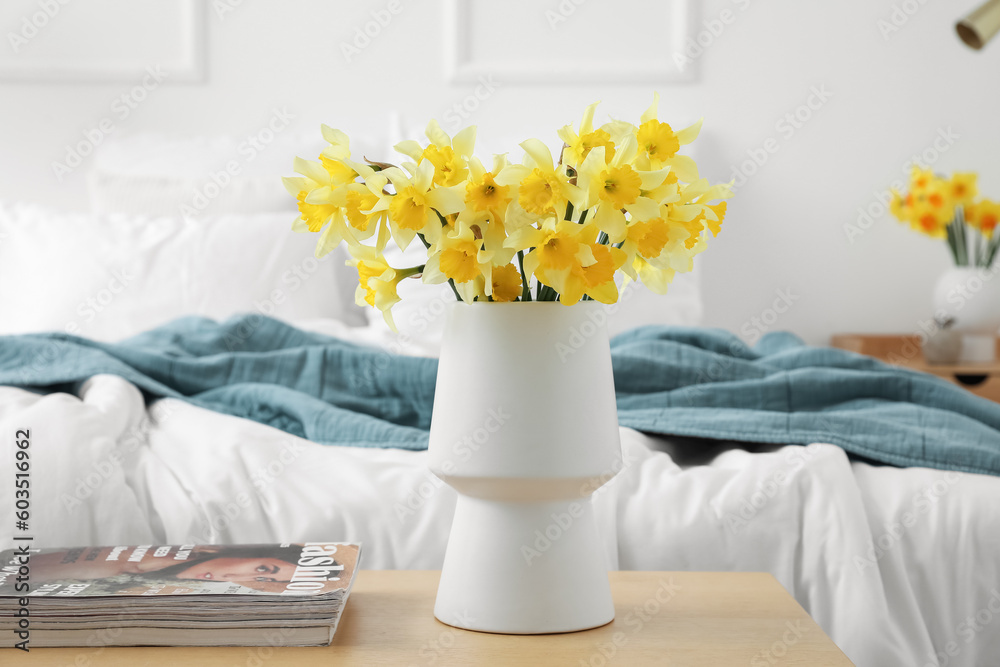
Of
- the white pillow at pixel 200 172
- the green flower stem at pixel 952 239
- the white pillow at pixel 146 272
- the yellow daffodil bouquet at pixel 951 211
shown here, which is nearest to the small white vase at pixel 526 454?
the white pillow at pixel 146 272

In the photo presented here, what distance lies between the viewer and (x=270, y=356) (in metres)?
1.46

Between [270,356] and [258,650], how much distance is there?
87 centimetres

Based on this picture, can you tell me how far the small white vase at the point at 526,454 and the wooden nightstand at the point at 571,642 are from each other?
2 cm

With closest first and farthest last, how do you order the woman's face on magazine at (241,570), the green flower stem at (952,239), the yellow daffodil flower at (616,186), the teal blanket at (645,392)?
the yellow daffodil flower at (616,186) → the woman's face on magazine at (241,570) → the teal blanket at (645,392) → the green flower stem at (952,239)

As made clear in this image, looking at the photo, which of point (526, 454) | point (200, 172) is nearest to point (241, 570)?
point (526, 454)

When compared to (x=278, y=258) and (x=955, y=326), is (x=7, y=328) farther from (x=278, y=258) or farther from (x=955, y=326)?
(x=955, y=326)

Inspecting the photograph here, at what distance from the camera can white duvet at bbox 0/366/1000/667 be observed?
3.09 ft

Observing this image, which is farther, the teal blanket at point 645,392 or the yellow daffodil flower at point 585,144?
the teal blanket at point 645,392

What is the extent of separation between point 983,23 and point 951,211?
215cm

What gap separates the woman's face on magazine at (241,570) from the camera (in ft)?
2.27

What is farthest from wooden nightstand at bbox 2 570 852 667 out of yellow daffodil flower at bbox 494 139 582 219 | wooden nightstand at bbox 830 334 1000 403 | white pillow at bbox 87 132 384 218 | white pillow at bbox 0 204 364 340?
wooden nightstand at bbox 830 334 1000 403

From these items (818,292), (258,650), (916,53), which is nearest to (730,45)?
(916,53)

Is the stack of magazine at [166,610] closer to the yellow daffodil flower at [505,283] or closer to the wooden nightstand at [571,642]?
the wooden nightstand at [571,642]

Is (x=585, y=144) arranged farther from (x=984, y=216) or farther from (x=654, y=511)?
(x=984, y=216)
